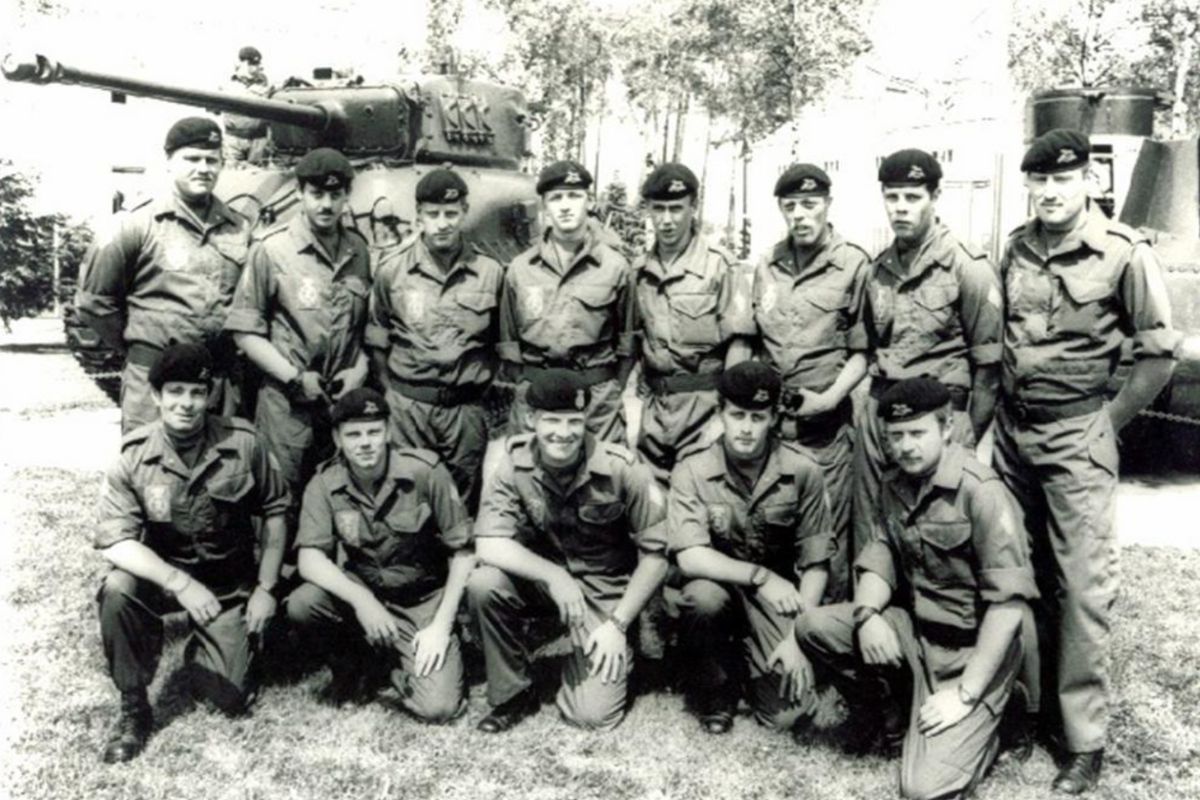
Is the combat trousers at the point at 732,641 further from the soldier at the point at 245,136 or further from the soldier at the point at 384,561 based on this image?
the soldier at the point at 245,136

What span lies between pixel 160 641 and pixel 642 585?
1852 millimetres

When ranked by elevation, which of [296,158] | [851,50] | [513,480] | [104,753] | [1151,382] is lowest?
[104,753]

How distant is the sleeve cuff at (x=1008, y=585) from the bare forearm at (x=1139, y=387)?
0.72 metres

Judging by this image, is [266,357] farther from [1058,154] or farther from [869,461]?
[1058,154]

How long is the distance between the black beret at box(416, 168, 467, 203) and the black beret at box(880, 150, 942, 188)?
1785mm

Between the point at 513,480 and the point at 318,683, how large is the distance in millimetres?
1186

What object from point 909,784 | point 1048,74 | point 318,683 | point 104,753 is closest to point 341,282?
point 318,683

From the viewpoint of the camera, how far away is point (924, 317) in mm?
4930

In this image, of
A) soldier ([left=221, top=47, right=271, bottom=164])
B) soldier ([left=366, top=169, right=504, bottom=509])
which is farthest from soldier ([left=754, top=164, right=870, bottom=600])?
soldier ([left=221, top=47, right=271, bottom=164])

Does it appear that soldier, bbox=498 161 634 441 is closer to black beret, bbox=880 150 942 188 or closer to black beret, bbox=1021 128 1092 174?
black beret, bbox=880 150 942 188

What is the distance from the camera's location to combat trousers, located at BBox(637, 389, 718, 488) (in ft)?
18.0

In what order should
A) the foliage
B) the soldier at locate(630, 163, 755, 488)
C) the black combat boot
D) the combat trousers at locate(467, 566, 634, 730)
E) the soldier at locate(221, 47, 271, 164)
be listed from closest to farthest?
the black combat boot < the combat trousers at locate(467, 566, 634, 730) < the soldier at locate(630, 163, 755, 488) < the soldier at locate(221, 47, 271, 164) < the foliage

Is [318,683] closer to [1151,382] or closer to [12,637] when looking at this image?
[12,637]

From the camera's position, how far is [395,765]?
4.45 m
